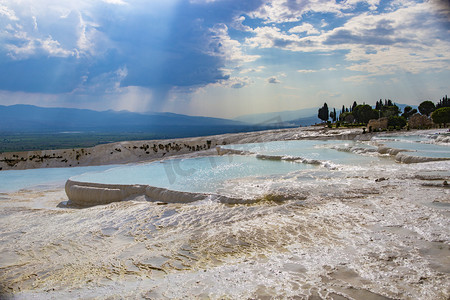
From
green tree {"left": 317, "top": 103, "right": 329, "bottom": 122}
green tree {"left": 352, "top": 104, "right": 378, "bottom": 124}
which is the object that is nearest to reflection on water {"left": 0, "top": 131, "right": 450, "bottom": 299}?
green tree {"left": 352, "top": 104, "right": 378, "bottom": 124}

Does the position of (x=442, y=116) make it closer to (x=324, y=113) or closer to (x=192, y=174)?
(x=324, y=113)

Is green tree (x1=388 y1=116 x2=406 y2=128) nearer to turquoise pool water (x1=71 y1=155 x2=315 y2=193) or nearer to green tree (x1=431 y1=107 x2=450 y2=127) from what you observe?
green tree (x1=431 y1=107 x2=450 y2=127)

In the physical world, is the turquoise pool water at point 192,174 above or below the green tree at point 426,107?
below

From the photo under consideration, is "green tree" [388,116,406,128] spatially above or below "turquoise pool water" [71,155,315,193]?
above

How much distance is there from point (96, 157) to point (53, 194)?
12.8 metres

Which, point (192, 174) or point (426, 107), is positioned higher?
point (426, 107)

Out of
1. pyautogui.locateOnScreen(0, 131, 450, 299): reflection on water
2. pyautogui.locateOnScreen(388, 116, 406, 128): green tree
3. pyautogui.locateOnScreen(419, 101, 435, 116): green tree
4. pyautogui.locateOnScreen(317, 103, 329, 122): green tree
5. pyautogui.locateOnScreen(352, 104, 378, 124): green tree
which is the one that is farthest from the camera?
pyautogui.locateOnScreen(317, 103, 329, 122): green tree

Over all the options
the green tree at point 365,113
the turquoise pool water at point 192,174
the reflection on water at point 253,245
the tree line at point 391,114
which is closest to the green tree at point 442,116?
the tree line at point 391,114

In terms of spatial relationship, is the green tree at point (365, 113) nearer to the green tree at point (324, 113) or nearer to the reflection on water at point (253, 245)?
the green tree at point (324, 113)

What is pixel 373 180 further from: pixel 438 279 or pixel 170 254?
pixel 170 254

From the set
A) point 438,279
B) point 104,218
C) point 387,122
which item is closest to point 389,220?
point 438,279

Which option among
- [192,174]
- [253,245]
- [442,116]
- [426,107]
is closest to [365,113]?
[442,116]

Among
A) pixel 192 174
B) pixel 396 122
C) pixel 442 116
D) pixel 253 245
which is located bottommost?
pixel 253 245

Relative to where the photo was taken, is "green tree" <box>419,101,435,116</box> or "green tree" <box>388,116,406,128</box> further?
"green tree" <box>419,101,435,116</box>
